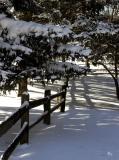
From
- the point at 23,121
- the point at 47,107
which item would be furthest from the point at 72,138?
the point at 47,107

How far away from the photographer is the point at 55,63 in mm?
9883

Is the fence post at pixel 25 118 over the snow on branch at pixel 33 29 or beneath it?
beneath

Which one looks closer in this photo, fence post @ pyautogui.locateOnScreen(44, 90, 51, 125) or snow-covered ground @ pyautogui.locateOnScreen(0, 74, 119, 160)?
snow-covered ground @ pyautogui.locateOnScreen(0, 74, 119, 160)

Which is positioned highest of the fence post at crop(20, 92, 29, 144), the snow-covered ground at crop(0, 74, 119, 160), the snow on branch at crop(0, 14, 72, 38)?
the snow on branch at crop(0, 14, 72, 38)

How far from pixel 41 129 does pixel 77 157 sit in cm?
299

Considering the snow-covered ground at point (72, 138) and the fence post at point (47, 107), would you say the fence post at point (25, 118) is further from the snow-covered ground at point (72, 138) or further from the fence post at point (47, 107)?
the fence post at point (47, 107)

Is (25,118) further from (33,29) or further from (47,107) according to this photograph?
(47,107)

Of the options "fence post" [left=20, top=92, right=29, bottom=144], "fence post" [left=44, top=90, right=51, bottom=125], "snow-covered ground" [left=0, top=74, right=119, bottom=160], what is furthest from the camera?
"fence post" [left=44, top=90, right=51, bottom=125]

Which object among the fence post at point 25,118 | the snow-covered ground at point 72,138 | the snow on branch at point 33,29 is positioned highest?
the snow on branch at point 33,29

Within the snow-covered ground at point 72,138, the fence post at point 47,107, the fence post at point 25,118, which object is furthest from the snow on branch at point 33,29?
the fence post at point 47,107

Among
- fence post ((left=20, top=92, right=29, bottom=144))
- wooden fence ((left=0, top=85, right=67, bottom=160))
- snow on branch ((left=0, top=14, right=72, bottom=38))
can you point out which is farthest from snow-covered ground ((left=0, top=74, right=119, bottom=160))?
snow on branch ((left=0, top=14, right=72, bottom=38))

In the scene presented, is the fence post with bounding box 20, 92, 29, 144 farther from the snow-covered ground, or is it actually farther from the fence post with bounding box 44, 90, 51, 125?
the fence post with bounding box 44, 90, 51, 125

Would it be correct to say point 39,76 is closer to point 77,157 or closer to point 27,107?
point 27,107

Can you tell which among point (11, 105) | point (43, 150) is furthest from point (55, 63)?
point (11, 105)
